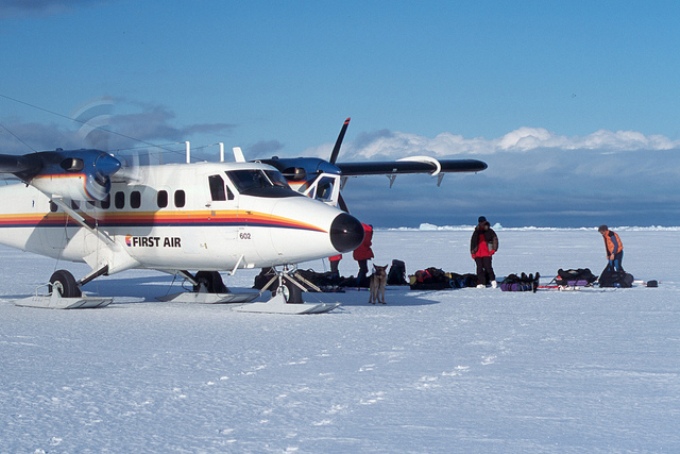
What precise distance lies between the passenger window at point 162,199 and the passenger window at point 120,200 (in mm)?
816

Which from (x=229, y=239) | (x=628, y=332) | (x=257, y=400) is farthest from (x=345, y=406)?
(x=229, y=239)

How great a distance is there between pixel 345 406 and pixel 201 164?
29.1ft

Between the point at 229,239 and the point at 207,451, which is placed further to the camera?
the point at 229,239

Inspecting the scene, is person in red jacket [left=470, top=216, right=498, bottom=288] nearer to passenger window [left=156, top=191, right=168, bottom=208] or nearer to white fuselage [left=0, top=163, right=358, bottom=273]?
white fuselage [left=0, top=163, right=358, bottom=273]

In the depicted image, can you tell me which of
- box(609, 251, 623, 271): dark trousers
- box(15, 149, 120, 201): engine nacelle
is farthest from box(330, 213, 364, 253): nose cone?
box(609, 251, 623, 271): dark trousers

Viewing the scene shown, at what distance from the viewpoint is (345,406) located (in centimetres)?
675

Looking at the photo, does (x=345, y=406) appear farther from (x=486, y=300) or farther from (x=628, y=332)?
(x=486, y=300)

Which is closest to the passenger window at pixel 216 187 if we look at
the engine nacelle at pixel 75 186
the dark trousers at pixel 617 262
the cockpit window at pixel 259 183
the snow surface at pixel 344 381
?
the cockpit window at pixel 259 183

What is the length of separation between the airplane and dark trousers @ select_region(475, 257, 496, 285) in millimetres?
4636

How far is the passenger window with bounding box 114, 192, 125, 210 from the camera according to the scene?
15.5 metres

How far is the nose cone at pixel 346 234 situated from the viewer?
13.0m

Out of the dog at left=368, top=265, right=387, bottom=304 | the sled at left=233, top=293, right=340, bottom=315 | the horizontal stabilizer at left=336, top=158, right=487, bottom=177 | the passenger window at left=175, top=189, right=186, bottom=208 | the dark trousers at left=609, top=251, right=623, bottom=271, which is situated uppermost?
the horizontal stabilizer at left=336, top=158, right=487, bottom=177

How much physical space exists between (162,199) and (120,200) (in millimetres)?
1010

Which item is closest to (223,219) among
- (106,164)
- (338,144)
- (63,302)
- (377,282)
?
(106,164)
